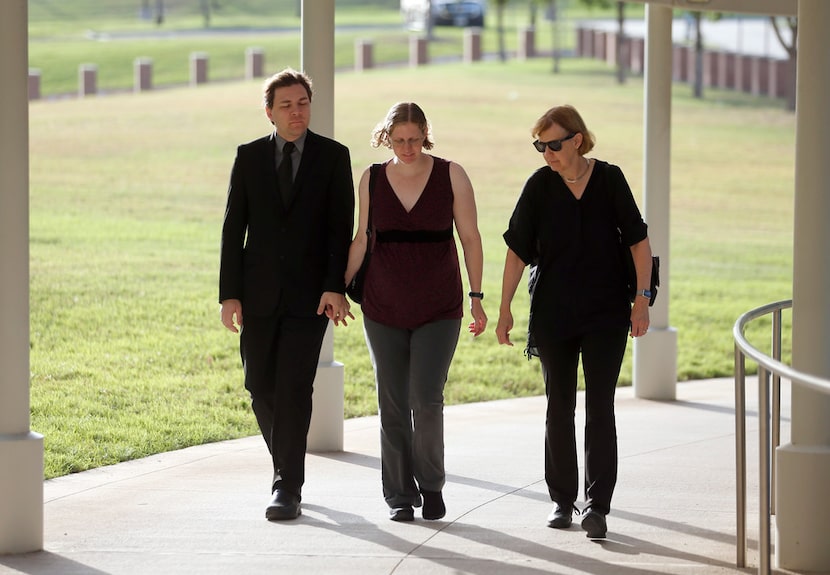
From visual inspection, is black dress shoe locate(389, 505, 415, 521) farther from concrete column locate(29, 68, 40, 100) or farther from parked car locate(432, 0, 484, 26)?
parked car locate(432, 0, 484, 26)

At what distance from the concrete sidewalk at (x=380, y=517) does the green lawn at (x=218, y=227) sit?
1.00 meters

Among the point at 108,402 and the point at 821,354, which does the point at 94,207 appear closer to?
the point at 108,402

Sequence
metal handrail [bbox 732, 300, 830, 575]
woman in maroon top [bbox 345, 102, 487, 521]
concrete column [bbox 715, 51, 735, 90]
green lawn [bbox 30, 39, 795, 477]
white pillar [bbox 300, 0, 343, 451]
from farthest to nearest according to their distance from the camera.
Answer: concrete column [bbox 715, 51, 735, 90] < green lawn [bbox 30, 39, 795, 477] < white pillar [bbox 300, 0, 343, 451] < woman in maroon top [bbox 345, 102, 487, 521] < metal handrail [bbox 732, 300, 830, 575]

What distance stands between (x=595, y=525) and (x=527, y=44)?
39.8 metres

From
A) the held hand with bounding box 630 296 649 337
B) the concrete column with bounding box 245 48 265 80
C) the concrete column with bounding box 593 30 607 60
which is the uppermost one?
the concrete column with bounding box 593 30 607 60

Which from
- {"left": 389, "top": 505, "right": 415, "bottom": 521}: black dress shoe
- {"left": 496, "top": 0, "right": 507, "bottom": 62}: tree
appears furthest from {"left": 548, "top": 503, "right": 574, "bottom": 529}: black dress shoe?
{"left": 496, "top": 0, "right": 507, "bottom": 62}: tree

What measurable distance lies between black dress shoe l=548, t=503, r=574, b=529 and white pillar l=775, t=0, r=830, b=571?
1.00 m

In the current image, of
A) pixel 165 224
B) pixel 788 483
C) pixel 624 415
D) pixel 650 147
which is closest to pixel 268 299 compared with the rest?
pixel 788 483

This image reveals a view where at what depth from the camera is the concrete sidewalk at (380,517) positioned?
548cm

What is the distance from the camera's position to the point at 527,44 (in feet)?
146

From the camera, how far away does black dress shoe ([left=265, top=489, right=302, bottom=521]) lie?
20.1 feet

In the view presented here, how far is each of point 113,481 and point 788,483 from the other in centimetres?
350

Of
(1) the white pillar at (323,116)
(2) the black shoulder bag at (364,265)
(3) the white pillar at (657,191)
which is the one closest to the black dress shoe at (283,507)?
(2) the black shoulder bag at (364,265)

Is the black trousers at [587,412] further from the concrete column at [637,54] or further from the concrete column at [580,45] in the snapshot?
the concrete column at [580,45]
